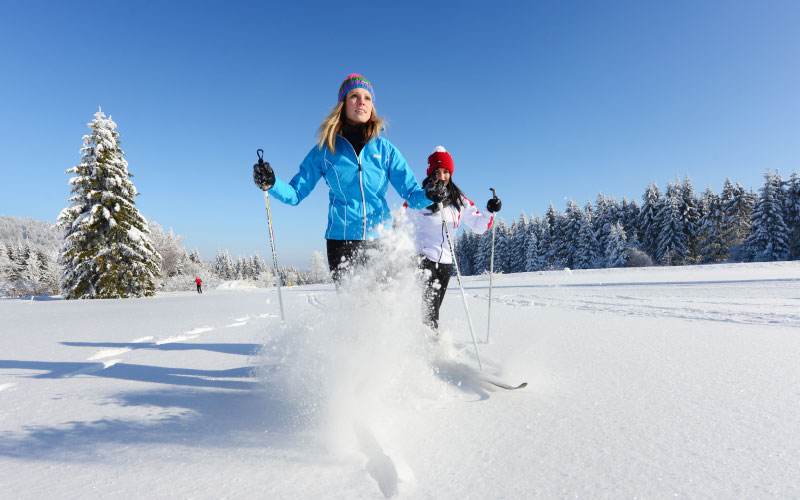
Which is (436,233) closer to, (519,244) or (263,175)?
(263,175)

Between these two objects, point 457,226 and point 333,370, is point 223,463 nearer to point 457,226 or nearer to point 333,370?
point 333,370

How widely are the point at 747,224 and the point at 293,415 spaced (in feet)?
158

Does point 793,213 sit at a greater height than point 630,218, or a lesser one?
lesser

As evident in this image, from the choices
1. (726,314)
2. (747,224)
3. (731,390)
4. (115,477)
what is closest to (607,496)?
(731,390)

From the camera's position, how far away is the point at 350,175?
248 cm

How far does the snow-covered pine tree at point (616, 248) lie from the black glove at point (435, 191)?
39.2 metres

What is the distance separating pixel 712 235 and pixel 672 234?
3.43m

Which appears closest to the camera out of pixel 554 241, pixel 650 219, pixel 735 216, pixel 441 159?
pixel 441 159

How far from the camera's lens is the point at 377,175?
8.43 feet

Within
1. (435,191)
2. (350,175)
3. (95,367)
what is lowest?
(95,367)

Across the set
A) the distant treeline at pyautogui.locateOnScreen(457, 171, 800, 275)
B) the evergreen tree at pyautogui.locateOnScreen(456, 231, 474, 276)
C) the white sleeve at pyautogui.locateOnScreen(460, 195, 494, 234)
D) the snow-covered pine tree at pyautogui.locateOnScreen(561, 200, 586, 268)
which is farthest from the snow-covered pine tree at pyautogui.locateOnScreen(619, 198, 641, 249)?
the white sleeve at pyautogui.locateOnScreen(460, 195, 494, 234)

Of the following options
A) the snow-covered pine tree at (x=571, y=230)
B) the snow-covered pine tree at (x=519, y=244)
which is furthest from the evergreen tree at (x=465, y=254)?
the snow-covered pine tree at (x=571, y=230)

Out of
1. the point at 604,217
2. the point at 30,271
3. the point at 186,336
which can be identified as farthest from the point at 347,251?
the point at 30,271

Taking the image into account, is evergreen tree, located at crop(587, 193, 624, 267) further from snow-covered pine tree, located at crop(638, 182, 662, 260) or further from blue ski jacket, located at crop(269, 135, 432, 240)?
blue ski jacket, located at crop(269, 135, 432, 240)
